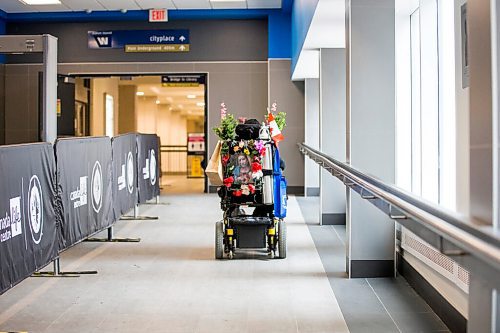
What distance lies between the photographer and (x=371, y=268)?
546 cm

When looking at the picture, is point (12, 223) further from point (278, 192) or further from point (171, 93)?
point (171, 93)

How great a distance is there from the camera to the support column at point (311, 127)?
12961 mm

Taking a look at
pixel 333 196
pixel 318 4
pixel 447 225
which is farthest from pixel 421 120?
pixel 447 225

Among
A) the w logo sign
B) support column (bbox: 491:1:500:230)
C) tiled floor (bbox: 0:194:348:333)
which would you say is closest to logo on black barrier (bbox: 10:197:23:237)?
tiled floor (bbox: 0:194:348:333)

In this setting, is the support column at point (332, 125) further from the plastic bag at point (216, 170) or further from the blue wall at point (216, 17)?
the blue wall at point (216, 17)

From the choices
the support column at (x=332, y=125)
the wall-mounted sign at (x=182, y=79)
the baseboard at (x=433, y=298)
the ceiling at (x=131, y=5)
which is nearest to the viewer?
the baseboard at (x=433, y=298)

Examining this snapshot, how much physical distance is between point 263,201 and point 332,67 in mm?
3163

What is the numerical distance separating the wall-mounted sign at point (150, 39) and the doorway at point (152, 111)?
599mm

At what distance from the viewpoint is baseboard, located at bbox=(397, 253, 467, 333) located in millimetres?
3793

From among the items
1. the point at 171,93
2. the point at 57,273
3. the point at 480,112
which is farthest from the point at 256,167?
the point at 171,93

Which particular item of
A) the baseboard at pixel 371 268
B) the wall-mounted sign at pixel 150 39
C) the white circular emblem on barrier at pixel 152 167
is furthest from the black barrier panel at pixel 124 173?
the wall-mounted sign at pixel 150 39

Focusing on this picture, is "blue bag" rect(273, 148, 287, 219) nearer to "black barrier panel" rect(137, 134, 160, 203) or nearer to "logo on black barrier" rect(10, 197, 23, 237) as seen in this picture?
"logo on black barrier" rect(10, 197, 23, 237)

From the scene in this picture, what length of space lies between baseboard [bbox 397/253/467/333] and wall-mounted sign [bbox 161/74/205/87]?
9.37 meters

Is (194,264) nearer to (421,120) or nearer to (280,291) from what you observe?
(280,291)
